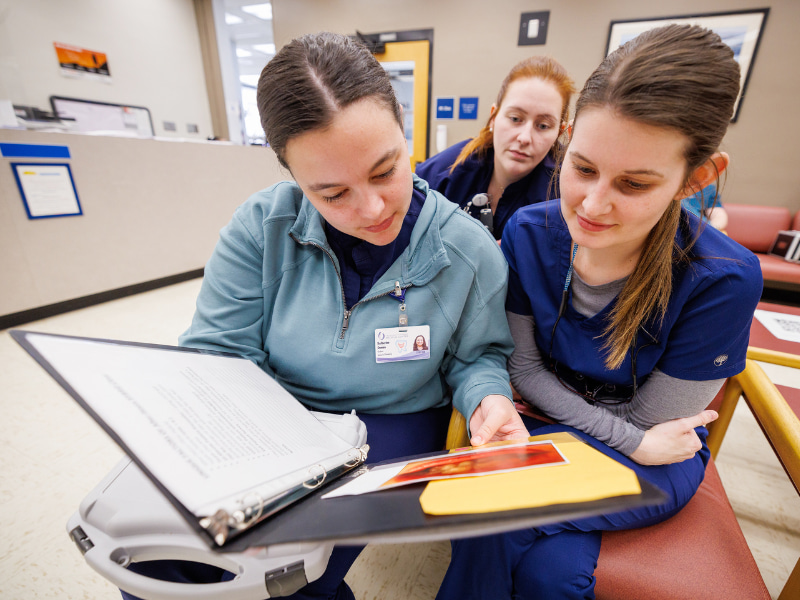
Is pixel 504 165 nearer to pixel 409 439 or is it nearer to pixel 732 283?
pixel 732 283

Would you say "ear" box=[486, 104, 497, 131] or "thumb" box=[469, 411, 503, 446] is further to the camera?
"ear" box=[486, 104, 497, 131]

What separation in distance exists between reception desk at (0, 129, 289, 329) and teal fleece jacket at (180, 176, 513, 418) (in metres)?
2.10

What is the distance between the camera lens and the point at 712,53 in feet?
1.96

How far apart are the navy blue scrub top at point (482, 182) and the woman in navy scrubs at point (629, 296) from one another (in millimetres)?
703

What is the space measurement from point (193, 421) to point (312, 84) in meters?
0.59

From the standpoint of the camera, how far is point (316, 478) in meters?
0.54

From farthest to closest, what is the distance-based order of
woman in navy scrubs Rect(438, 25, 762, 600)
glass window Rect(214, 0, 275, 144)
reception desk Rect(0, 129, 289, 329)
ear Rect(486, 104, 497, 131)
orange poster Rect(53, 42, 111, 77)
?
glass window Rect(214, 0, 275, 144)
orange poster Rect(53, 42, 111, 77)
reception desk Rect(0, 129, 289, 329)
ear Rect(486, 104, 497, 131)
woman in navy scrubs Rect(438, 25, 762, 600)

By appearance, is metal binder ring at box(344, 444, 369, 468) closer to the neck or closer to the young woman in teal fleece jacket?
the young woman in teal fleece jacket

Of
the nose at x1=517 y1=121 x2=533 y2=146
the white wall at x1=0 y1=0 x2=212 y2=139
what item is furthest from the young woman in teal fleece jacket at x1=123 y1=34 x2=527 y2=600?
the white wall at x1=0 y1=0 x2=212 y2=139

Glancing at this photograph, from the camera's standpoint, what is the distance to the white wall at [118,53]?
11.8ft

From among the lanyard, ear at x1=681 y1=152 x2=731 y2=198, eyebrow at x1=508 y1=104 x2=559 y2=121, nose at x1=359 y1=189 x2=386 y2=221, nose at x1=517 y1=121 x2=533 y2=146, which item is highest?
eyebrow at x1=508 y1=104 x2=559 y2=121

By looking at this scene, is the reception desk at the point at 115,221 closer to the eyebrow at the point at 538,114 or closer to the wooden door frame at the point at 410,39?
the eyebrow at the point at 538,114

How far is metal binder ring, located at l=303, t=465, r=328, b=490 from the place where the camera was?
1.70 ft

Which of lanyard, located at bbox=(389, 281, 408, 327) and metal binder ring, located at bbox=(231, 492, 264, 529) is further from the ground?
lanyard, located at bbox=(389, 281, 408, 327)
